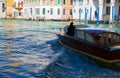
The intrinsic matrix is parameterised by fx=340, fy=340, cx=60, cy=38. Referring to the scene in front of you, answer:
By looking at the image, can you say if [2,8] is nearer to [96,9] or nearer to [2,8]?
[2,8]

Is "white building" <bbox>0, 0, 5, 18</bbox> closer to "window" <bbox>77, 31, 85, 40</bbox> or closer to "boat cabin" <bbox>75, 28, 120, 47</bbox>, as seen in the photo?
"window" <bbox>77, 31, 85, 40</bbox>

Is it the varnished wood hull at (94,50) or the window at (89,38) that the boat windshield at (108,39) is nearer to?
the window at (89,38)

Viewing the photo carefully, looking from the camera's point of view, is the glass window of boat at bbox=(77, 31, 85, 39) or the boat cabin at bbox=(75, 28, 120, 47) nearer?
the boat cabin at bbox=(75, 28, 120, 47)

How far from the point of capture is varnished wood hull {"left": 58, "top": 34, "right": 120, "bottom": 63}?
15.6 meters

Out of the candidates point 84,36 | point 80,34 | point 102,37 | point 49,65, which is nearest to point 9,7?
point 80,34

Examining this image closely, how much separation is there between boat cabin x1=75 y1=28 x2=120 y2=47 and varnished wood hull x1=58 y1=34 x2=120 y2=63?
1.14 feet

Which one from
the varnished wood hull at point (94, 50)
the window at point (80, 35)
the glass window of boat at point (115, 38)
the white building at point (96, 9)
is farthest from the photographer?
the white building at point (96, 9)

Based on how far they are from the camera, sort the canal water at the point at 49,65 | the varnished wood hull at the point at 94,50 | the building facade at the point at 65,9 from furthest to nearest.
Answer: the building facade at the point at 65,9, the varnished wood hull at the point at 94,50, the canal water at the point at 49,65

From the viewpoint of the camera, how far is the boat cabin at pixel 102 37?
1683 cm

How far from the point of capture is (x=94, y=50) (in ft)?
54.5

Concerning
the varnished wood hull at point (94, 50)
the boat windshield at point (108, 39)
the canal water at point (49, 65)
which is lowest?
the canal water at point (49, 65)

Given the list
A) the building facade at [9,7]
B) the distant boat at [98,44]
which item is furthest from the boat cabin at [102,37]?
the building facade at [9,7]

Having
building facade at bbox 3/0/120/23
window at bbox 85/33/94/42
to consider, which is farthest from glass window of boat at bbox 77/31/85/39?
building facade at bbox 3/0/120/23

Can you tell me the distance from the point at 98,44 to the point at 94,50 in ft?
1.18
